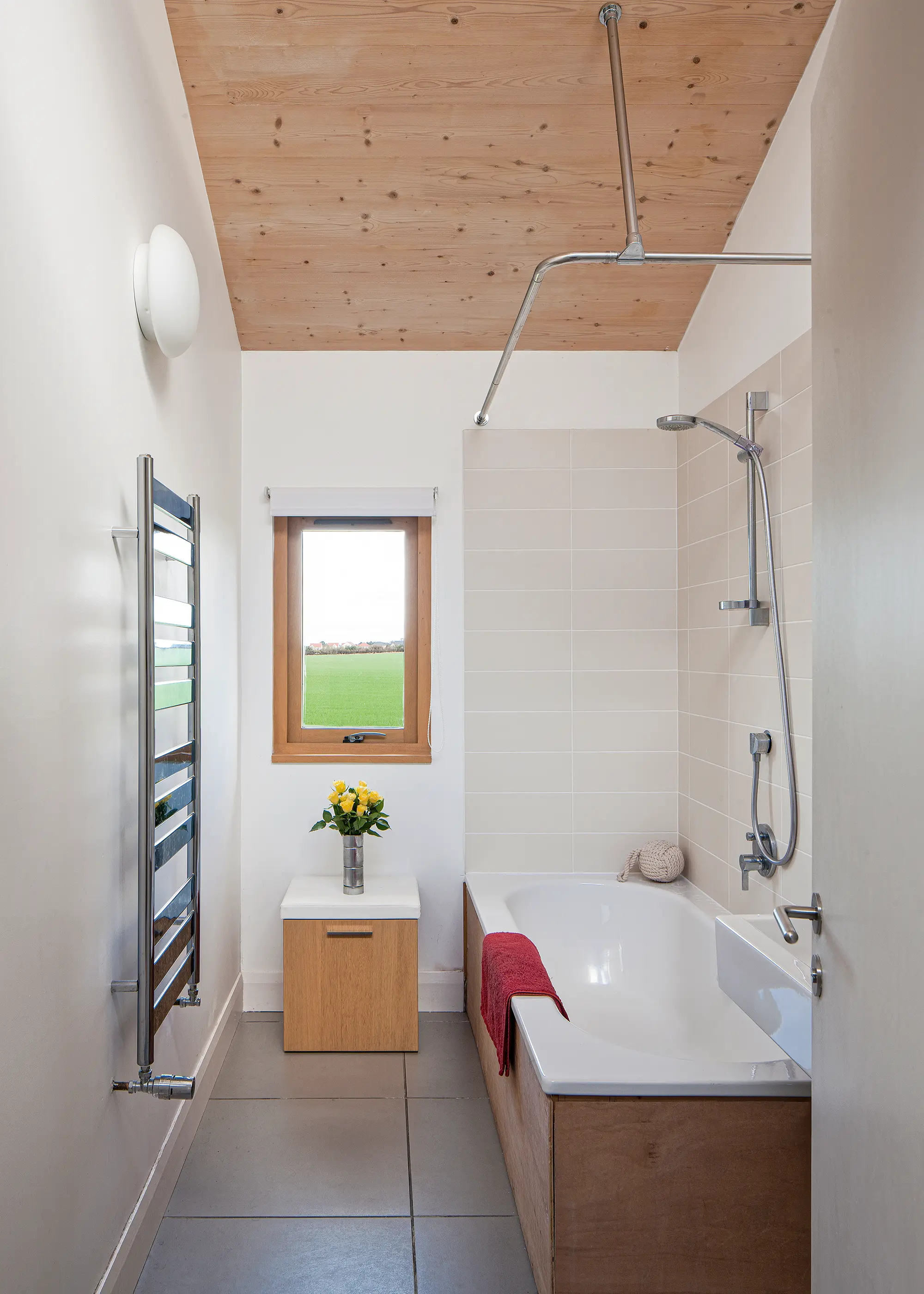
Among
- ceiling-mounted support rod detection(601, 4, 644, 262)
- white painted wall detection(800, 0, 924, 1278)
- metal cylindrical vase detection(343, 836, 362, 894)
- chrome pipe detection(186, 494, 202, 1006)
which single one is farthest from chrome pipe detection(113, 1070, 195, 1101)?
ceiling-mounted support rod detection(601, 4, 644, 262)

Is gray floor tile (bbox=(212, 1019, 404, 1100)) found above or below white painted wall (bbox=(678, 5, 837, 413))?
below

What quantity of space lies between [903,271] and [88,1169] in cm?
185

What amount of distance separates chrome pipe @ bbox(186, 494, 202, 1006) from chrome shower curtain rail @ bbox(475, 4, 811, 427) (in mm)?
919

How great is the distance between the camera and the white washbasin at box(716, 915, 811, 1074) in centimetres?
181

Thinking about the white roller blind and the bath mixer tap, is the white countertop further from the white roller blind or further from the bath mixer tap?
the white roller blind

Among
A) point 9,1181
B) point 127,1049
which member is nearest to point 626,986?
point 127,1049

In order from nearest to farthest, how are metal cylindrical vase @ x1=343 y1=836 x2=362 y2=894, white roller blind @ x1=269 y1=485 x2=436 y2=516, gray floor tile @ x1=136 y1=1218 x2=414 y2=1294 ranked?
gray floor tile @ x1=136 y1=1218 x2=414 y2=1294, metal cylindrical vase @ x1=343 y1=836 x2=362 y2=894, white roller blind @ x1=269 y1=485 x2=436 y2=516

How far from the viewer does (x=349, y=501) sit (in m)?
3.37

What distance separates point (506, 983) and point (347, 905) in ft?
2.96

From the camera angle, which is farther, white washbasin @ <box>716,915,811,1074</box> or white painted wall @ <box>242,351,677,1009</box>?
white painted wall @ <box>242,351,677,1009</box>

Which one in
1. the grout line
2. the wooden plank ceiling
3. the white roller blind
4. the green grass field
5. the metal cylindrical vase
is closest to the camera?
the grout line

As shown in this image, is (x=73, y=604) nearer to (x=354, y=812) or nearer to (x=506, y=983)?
(x=506, y=983)

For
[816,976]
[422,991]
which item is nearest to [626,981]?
[422,991]

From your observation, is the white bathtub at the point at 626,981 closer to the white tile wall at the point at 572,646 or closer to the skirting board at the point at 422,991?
the white tile wall at the point at 572,646
